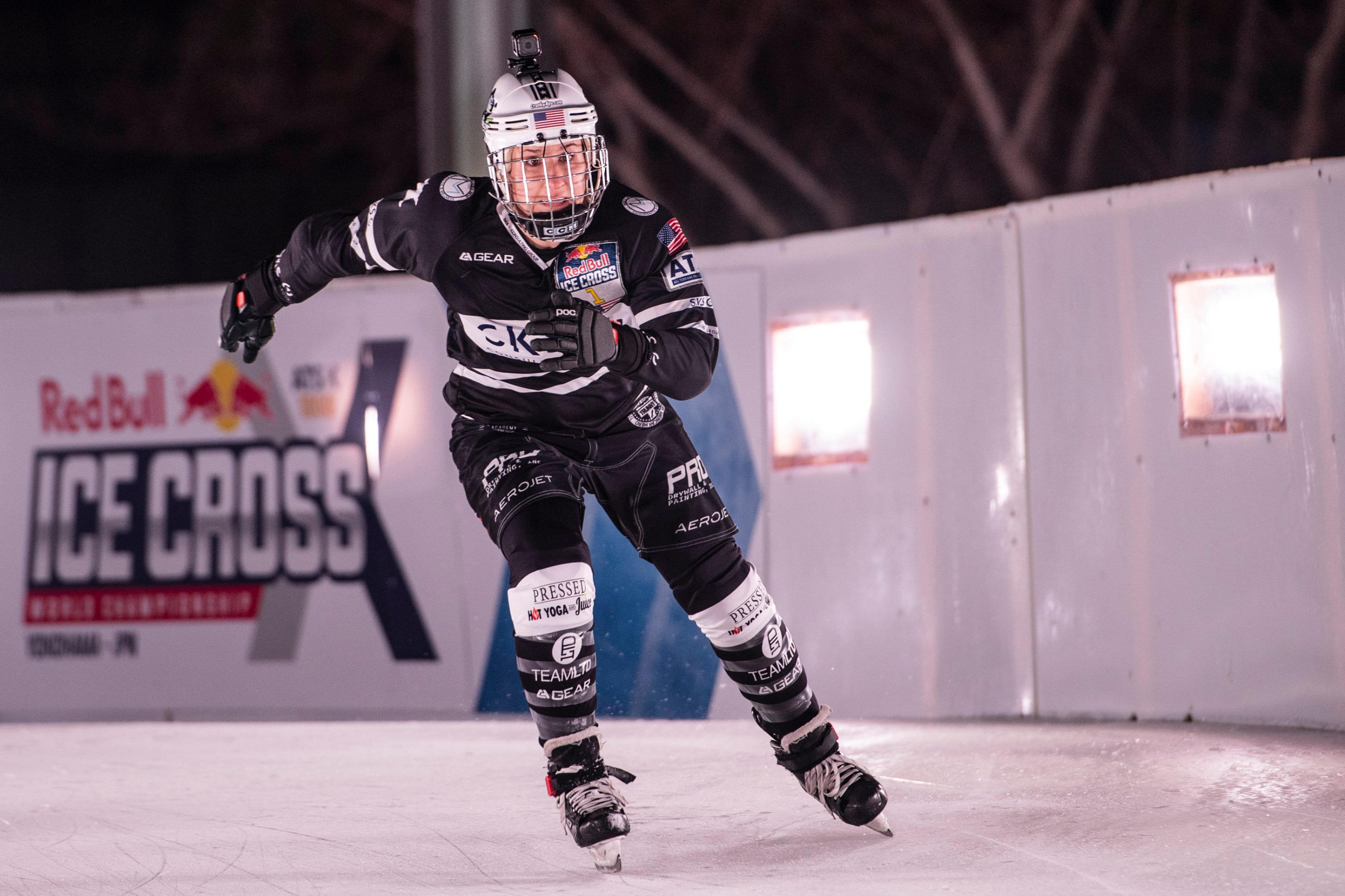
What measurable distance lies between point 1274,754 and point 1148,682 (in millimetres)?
897

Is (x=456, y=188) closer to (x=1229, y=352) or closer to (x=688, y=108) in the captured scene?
(x=1229, y=352)

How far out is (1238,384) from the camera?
17.7 ft

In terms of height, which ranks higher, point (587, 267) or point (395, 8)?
point (395, 8)

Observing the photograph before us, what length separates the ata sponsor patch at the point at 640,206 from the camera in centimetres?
385

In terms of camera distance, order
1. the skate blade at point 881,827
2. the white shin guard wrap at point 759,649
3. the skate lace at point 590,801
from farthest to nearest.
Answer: the white shin guard wrap at point 759,649 → the skate blade at point 881,827 → the skate lace at point 590,801

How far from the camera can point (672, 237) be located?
3.82 m

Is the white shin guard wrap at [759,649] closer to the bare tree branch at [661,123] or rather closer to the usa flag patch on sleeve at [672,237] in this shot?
the usa flag patch on sleeve at [672,237]

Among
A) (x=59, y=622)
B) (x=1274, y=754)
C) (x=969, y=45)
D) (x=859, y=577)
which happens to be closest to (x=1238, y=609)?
(x=1274, y=754)

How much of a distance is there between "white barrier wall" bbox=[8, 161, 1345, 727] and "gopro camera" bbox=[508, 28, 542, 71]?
237cm

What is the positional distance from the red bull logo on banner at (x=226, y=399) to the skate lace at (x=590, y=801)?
3.83m

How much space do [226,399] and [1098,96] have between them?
12.5m

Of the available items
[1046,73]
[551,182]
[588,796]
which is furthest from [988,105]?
[588,796]

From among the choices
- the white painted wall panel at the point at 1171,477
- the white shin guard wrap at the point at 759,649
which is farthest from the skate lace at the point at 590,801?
the white painted wall panel at the point at 1171,477

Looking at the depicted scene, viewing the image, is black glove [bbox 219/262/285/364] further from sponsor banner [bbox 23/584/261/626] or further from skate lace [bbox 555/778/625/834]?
sponsor banner [bbox 23/584/261/626]
